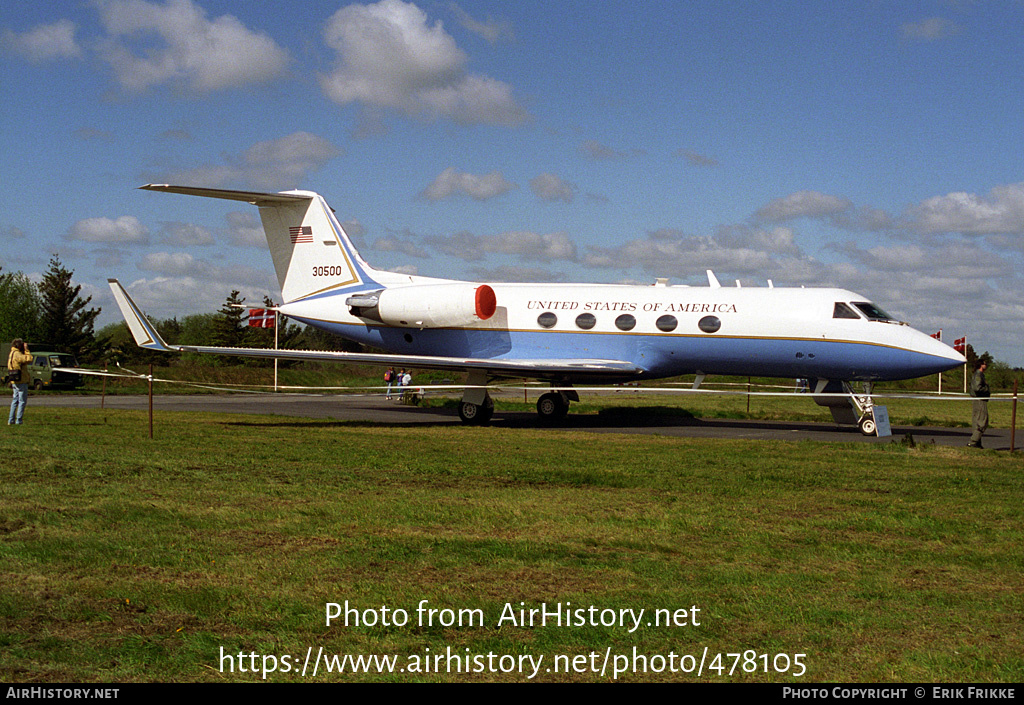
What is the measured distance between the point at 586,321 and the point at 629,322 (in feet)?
3.69

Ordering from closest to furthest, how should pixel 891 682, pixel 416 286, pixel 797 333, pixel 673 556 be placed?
1. pixel 891 682
2. pixel 673 556
3. pixel 797 333
4. pixel 416 286

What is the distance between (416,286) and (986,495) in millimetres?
15666

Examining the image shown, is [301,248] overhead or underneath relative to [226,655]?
overhead

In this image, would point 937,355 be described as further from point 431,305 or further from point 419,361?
point 431,305

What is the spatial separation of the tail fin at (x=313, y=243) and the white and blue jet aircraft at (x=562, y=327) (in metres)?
0.03

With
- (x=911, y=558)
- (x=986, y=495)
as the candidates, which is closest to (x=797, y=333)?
(x=986, y=495)

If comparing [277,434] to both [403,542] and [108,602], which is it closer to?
[403,542]

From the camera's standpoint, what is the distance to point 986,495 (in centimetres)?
1023

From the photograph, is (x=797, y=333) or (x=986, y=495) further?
(x=797, y=333)

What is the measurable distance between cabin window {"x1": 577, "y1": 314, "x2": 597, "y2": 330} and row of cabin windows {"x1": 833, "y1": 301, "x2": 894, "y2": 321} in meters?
5.50

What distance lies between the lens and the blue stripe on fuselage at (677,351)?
61.9ft

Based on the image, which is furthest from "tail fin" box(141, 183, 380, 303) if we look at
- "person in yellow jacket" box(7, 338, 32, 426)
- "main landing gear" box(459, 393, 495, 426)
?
"person in yellow jacket" box(7, 338, 32, 426)

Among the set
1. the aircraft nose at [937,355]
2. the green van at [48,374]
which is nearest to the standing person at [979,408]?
the aircraft nose at [937,355]

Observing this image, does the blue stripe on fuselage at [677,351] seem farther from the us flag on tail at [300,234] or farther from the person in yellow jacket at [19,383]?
the person in yellow jacket at [19,383]
